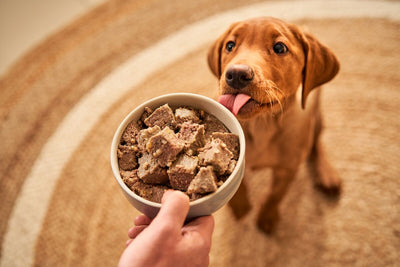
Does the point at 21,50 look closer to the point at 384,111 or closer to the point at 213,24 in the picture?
the point at 213,24

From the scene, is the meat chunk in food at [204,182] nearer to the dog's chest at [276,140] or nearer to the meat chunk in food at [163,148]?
the meat chunk in food at [163,148]

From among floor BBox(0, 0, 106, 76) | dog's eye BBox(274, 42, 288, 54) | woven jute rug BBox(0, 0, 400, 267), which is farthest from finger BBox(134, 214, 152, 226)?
floor BBox(0, 0, 106, 76)

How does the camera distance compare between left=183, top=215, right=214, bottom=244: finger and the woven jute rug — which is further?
the woven jute rug

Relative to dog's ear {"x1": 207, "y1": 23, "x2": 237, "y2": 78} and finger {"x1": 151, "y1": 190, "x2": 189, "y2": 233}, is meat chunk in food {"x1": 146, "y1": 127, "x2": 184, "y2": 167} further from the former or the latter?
dog's ear {"x1": 207, "y1": 23, "x2": 237, "y2": 78}

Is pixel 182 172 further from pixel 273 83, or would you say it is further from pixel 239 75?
pixel 273 83

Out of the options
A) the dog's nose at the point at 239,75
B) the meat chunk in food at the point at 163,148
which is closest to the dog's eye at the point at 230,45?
the dog's nose at the point at 239,75

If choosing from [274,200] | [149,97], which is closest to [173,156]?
[274,200]

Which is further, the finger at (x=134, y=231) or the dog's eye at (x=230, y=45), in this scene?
the dog's eye at (x=230, y=45)
